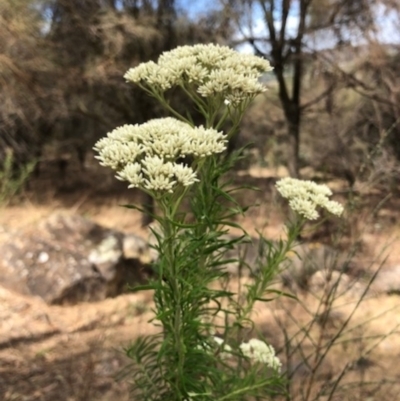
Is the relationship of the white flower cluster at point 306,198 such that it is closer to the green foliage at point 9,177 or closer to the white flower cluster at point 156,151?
the white flower cluster at point 156,151

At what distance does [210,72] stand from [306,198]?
556 millimetres

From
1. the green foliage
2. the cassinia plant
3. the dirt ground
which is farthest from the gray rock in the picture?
the cassinia plant

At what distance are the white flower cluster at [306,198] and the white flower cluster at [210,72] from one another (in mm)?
418

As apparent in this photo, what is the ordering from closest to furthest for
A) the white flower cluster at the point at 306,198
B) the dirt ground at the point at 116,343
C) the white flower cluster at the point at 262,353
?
the white flower cluster at the point at 306,198 < the white flower cluster at the point at 262,353 < the dirt ground at the point at 116,343

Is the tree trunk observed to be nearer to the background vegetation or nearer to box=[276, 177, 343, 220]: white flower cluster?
the background vegetation

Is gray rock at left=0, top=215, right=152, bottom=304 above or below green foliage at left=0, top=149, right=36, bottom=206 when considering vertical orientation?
below

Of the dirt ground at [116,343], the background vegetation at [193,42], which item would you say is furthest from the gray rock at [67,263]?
the background vegetation at [193,42]

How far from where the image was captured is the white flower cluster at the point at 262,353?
1890 millimetres

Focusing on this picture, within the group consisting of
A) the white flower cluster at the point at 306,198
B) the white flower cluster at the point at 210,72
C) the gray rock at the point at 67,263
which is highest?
the white flower cluster at the point at 210,72

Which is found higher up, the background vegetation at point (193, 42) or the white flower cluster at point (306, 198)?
the background vegetation at point (193, 42)

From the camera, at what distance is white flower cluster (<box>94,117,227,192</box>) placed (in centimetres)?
126

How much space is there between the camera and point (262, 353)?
1958mm

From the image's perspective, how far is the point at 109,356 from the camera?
380 centimetres

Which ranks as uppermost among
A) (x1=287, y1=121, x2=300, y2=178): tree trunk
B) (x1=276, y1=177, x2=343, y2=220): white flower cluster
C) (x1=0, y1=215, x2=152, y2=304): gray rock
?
(x1=287, y1=121, x2=300, y2=178): tree trunk
